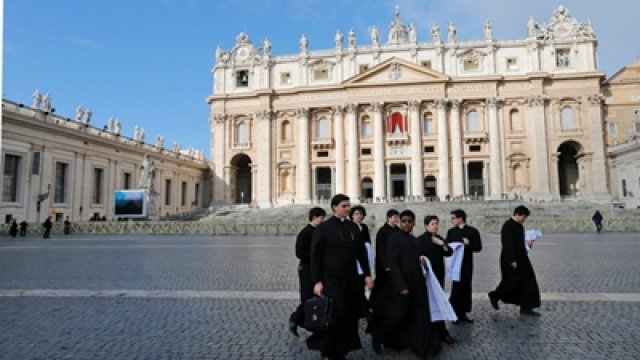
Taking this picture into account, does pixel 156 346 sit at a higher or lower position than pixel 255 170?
lower

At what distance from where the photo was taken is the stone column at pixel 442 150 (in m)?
47.2

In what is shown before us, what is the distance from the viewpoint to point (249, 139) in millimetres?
53500

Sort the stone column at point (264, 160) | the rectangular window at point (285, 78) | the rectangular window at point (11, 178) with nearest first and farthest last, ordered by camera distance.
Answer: the rectangular window at point (11, 178), the stone column at point (264, 160), the rectangular window at point (285, 78)

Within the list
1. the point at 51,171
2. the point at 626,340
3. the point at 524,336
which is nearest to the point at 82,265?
the point at 524,336

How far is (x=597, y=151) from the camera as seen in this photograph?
149ft

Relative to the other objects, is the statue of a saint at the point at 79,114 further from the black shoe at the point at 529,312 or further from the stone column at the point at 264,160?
the black shoe at the point at 529,312

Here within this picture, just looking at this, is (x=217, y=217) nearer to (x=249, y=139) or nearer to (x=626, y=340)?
(x=249, y=139)

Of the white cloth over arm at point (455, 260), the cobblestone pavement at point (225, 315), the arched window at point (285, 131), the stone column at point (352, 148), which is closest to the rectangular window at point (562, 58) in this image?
the stone column at point (352, 148)

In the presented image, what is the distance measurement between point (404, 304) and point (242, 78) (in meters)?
52.3

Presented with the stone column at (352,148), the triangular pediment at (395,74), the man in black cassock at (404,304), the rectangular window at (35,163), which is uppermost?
the triangular pediment at (395,74)

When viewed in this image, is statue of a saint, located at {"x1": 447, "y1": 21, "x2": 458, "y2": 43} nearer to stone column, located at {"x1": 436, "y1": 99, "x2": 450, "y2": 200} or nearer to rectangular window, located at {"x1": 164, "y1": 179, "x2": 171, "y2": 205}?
stone column, located at {"x1": 436, "y1": 99, "x2": 450, "y2": 200}

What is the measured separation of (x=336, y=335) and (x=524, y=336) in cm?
246

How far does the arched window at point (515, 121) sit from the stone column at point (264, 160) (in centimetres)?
2624

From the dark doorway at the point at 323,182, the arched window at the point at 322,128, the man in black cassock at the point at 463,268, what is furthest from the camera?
the dark doorway at the point at 323,182
